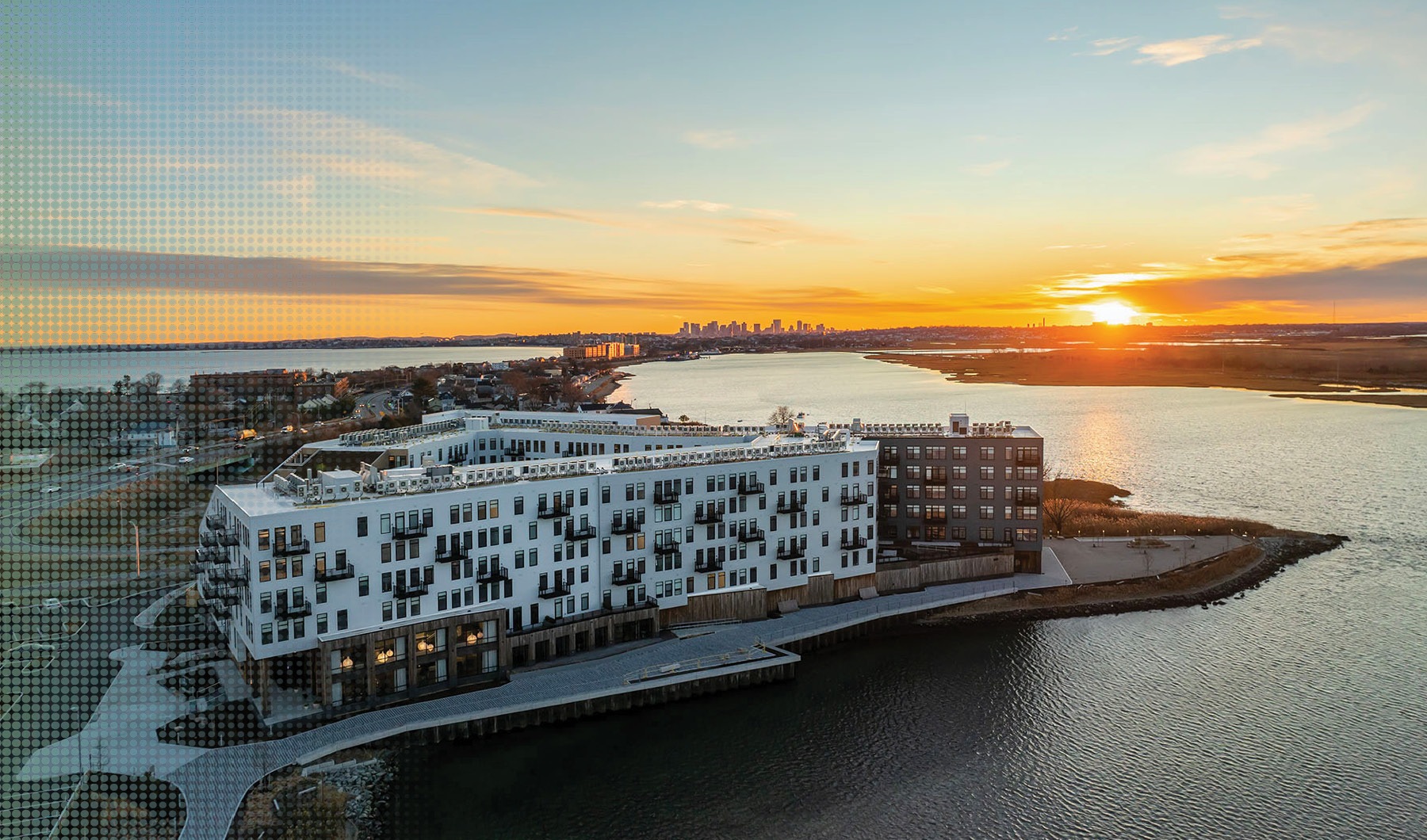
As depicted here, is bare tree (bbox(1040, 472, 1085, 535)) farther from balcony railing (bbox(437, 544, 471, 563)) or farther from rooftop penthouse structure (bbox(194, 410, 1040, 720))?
balcony railing (bbox(437, 544, 471, 563))

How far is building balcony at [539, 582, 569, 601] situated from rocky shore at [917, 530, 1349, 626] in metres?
17.4

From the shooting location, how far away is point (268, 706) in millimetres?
27594

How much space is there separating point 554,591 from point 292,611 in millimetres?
9596

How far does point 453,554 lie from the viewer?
103 ft

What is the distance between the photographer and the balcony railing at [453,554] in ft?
102

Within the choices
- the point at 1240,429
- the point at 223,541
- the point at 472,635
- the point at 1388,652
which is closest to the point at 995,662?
the point at 1388,652

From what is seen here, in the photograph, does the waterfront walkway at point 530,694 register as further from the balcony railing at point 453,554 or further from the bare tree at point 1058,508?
the bare tree at point 1058,508

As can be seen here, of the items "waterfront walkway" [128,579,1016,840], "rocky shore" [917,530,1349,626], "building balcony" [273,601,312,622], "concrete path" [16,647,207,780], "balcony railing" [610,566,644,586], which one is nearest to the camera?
"waterfront walkway" [128,579,1016,840]

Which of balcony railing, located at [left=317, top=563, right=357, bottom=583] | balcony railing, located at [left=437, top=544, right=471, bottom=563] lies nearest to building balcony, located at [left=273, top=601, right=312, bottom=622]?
balcony railing, located at [left=317, top=563, right=357, bottom=583]

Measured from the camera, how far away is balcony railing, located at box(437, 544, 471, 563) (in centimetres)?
3105

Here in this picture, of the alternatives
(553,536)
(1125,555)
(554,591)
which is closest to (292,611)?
(554,591)

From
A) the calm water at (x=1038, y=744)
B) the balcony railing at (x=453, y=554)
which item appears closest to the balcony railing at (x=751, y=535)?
the calm water at (x=1038, y=744)

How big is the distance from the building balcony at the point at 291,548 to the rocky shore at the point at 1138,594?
2702 cm

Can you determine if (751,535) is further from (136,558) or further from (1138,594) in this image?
(136,558)
